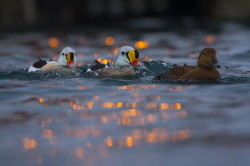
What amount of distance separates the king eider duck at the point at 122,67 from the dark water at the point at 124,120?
0.74 feet

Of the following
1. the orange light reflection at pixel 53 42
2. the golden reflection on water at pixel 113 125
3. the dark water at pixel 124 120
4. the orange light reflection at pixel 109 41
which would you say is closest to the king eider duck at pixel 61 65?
the dark water at pixel 124 120

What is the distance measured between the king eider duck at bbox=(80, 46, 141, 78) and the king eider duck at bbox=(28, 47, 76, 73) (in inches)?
24.0

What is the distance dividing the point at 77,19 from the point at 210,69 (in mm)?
18754

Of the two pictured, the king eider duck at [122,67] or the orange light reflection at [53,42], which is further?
the orange light reflection at [53,42]

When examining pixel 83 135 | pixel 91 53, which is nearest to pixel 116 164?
pixel 83 135

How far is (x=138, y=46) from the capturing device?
17.1m

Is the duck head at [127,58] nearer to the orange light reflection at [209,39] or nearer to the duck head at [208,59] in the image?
the duck head at [208,59]

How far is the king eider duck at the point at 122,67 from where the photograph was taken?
984 cm

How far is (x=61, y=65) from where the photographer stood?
435 inches

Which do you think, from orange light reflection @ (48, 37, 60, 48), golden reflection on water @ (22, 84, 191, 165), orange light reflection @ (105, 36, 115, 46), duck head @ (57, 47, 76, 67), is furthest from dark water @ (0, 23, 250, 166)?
orange light reflection @ (48, 37, 60, 48)

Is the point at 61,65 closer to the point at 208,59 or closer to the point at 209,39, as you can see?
the point at 208,59

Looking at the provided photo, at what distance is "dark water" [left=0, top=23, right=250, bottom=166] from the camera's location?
16.0 ft

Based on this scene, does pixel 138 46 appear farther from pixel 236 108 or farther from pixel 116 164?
pixel 116 164

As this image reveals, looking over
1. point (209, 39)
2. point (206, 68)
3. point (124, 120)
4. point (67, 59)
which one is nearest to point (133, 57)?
point (67, 59)
